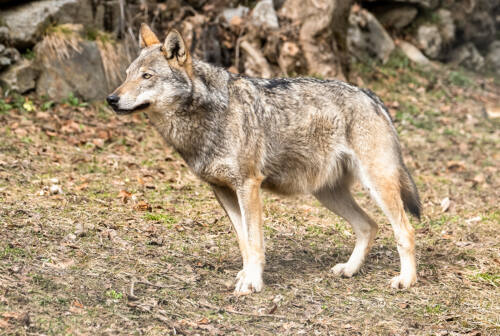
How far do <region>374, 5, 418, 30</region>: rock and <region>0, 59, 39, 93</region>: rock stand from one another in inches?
367

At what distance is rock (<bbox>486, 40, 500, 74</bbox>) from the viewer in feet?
54.8

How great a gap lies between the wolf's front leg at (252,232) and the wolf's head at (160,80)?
0.96 m

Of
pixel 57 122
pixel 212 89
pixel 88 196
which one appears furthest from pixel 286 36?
pixel 212 89

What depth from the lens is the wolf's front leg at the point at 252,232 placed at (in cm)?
507

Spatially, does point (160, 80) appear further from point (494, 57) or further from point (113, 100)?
point (494, 57)

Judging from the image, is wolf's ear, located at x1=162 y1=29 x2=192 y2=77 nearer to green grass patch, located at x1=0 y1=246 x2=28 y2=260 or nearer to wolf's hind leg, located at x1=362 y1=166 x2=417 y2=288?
wolf's hind leg, located at x1=362 y1=166 x2=417 y2=288

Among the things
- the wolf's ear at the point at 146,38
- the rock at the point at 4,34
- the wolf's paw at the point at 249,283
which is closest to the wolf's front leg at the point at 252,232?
the wolf's paw at the point at 249,283

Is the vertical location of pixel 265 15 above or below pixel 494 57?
above

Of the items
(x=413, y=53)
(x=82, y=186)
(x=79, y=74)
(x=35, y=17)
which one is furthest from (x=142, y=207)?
(x=413, y=53)

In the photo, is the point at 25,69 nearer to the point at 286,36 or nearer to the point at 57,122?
the point at 57,122

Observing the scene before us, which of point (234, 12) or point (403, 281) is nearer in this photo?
point (403, 281)

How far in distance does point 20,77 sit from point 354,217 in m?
6.30

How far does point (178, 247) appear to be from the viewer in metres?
5.92

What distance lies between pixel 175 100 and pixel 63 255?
5.63 feet
